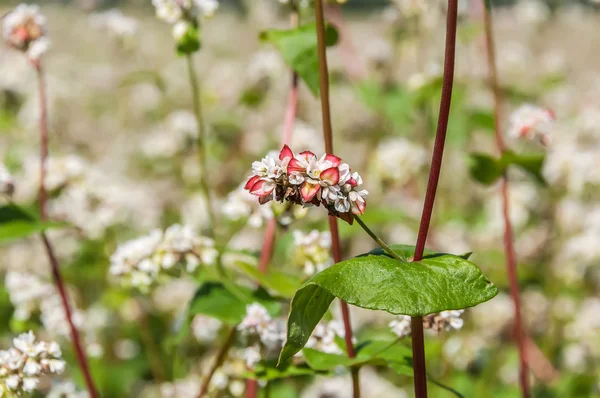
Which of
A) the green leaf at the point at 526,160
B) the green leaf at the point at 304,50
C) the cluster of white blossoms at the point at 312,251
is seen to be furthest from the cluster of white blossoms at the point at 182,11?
the green leaf at the point at 526,160

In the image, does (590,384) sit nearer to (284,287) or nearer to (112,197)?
(284,287)

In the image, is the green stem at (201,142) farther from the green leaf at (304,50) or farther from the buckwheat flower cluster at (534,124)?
the buckwheat flower cluster at (534,124)

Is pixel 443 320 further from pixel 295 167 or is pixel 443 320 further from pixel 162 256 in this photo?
pixel 162 256

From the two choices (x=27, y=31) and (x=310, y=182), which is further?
(x=27, y=31)

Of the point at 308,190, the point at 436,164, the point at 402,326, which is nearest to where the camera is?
the point at 308,190

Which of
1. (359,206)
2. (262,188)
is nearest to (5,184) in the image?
(262,188)

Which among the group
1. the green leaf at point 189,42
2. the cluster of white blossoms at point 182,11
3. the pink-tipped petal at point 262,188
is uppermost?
the cluster of white blossoms at point 182,11

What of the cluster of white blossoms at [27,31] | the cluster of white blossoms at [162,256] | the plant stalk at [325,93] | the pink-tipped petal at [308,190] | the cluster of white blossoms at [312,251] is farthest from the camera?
the cluster of white blossoms at [27,31]

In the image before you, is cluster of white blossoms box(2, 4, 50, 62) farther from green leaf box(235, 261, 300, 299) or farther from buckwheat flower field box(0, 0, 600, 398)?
green leaf box(235, 261, 300, 299)
